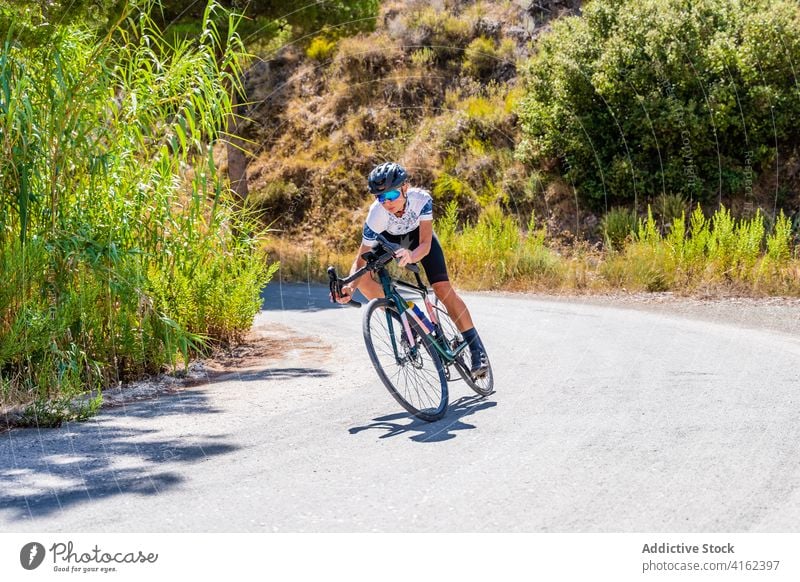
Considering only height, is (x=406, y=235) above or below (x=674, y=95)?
below

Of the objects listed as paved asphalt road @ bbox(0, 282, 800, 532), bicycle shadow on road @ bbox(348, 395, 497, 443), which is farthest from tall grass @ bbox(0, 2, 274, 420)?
bicycle shadow on road @ bbox(348, 395, 497, 443)

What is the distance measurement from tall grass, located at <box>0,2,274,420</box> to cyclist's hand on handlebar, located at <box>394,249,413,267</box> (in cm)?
269

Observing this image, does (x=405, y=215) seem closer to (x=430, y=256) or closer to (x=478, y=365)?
(x=430, y=256)

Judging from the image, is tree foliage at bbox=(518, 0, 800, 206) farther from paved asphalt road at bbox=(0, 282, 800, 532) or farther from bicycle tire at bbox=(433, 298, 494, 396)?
bicycle tire at bbox=(433, 298, 494, 396)

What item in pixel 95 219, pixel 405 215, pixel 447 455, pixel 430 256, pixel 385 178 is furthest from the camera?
pixel 95 219

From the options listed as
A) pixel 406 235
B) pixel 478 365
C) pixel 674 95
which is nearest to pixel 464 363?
pixel 478 365

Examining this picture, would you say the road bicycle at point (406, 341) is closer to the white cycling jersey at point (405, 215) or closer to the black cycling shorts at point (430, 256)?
the white cycling jersey at point (405, 215)

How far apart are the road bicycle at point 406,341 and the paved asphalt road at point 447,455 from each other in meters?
0.20

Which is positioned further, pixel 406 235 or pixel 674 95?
pixel 674 95

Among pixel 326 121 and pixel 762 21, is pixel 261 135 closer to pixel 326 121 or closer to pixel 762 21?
pixel 326 121

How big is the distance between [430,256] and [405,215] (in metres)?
0.43

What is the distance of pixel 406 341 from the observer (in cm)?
692

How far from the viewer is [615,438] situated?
612 cm

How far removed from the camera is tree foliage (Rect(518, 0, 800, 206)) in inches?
764
